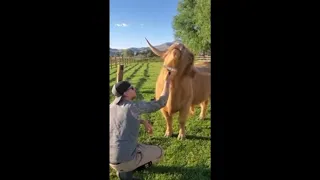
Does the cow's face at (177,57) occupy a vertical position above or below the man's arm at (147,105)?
above

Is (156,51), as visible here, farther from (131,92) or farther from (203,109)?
(203,109)

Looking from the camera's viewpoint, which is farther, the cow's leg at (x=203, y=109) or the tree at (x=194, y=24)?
the cow's leg at (x=203, y=109)

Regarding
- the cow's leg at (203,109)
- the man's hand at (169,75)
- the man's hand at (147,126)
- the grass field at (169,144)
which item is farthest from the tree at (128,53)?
the cow's leg at (203,109)

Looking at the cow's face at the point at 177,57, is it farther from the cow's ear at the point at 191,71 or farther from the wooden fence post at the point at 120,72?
the wooden fence post at the point at 120,72
